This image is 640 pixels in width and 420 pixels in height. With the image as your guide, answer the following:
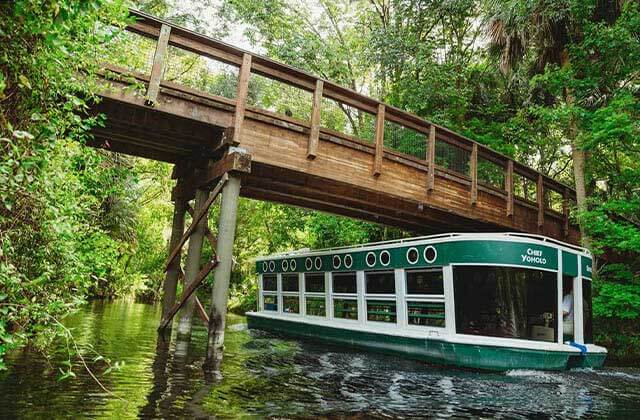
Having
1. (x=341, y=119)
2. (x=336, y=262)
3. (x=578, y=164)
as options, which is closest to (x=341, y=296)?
(x=336, y=262)

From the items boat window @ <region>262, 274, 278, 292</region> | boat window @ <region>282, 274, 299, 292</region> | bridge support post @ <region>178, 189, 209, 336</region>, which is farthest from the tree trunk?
bridge support post @ <region>178, 189, 209, 336</region>

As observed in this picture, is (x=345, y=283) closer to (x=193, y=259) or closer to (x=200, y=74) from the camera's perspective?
(x=193, y=259)

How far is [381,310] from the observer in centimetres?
978

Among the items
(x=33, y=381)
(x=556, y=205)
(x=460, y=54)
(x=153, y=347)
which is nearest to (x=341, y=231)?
(x=460, y=54)

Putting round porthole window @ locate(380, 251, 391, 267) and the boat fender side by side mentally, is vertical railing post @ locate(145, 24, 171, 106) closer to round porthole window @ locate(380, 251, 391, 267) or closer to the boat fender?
round porthole window @ locate(380, 251, 391, 267)

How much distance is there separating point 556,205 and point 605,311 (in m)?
12.1

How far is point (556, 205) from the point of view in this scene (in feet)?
72.0

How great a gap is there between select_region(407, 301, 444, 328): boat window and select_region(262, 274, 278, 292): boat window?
603 cm

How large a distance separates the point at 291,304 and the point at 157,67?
8235 millimetres

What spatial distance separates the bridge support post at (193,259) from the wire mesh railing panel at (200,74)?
2578 millimetres

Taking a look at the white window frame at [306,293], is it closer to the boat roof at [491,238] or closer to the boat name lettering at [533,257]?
the boat roof at [491,238]

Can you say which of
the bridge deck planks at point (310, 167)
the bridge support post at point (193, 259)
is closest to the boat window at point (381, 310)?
the bridge deck planks at point (310, 167)

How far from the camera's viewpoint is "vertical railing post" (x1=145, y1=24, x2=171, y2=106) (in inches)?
276

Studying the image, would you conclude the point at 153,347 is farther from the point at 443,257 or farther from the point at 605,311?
the point at 605,311
